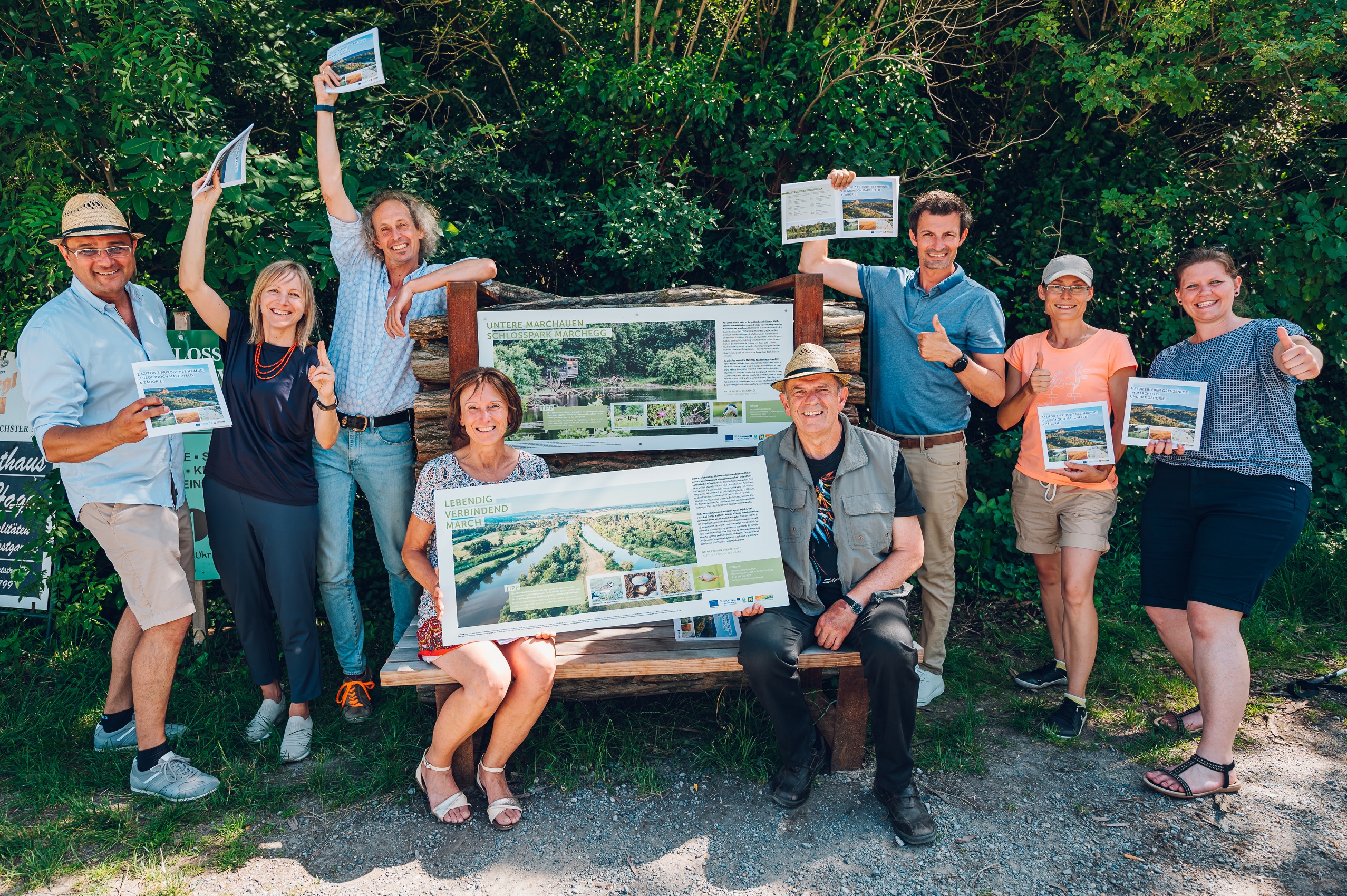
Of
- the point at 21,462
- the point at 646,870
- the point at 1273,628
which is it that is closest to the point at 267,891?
the point at 646,870

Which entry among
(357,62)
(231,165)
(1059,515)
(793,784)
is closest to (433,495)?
(231,165)

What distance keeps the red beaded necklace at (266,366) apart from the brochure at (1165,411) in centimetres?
380

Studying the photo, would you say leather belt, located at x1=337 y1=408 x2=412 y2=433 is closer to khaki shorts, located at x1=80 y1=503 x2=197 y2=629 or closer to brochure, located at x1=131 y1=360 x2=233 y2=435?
brochure, located at x1=131 y1=360 x2=233 y2=435

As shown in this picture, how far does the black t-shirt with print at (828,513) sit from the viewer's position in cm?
344

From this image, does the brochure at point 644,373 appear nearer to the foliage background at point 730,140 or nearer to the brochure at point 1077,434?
the foliage background at point 730,140

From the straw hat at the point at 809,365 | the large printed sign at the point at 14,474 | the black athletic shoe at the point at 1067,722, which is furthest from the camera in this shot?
the large printed sign at the point at 14,474

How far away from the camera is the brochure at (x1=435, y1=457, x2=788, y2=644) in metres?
3.28

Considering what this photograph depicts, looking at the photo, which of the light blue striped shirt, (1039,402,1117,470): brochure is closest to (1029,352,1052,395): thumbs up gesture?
(1039,402,1117,470): brochure

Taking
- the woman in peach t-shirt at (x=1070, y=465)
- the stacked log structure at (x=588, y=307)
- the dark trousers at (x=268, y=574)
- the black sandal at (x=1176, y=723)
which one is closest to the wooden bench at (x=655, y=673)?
the dark trousers at (x=268, y=574)

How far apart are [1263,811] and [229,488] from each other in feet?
15.3

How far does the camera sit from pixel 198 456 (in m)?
4.59

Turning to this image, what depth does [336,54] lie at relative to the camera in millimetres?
3781

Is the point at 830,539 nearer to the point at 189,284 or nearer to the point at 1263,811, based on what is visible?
the point at 1263,811

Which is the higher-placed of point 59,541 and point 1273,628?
point 59,541
